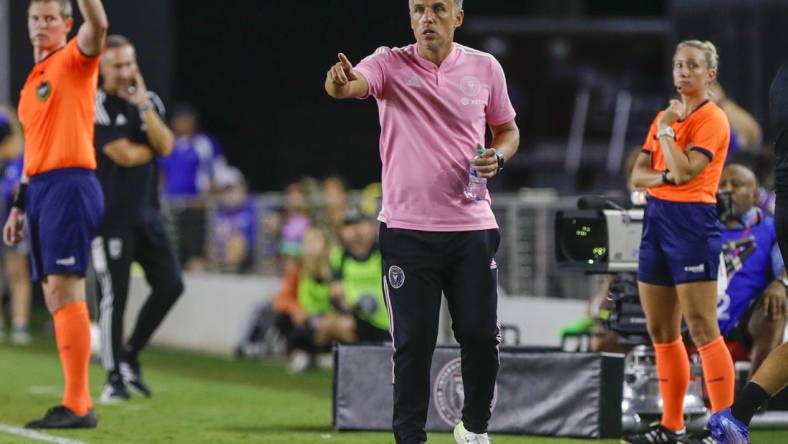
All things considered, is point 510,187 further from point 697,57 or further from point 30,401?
point 697,57

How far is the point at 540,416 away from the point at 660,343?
0.86 m

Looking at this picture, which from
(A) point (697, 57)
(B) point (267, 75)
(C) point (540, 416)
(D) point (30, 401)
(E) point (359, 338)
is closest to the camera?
(A) point (697, 57)

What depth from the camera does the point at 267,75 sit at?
75.4ft

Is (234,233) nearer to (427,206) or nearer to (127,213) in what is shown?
(127,213)

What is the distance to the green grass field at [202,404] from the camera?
8.28m

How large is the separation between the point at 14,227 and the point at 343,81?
3132 millimetres

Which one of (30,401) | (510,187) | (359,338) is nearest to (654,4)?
(510,187)

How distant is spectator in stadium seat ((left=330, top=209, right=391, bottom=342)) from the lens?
1274 centimetres

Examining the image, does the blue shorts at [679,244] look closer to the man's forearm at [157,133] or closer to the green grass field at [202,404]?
the green grass field at [202,404]

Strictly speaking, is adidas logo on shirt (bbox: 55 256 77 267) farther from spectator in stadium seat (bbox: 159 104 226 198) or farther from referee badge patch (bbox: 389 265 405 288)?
spectator in stadium seat (bbox: 159 104 226 198)

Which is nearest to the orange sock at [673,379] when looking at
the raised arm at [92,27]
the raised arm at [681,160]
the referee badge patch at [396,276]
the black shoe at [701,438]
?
the black shoe at [701,438]

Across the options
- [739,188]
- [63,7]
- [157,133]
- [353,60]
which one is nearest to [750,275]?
[739,188]

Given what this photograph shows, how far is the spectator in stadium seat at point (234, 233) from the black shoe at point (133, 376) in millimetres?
5049

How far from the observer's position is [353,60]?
21.6 meters
